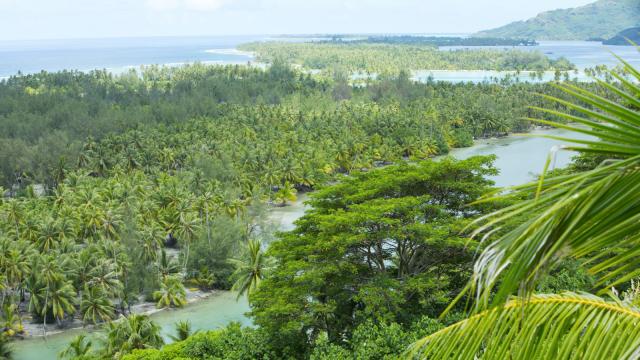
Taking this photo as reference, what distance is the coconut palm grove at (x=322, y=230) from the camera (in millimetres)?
2344

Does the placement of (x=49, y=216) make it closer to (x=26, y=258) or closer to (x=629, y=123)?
(x=26, y=258)

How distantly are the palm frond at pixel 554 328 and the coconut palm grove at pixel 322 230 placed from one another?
11mm

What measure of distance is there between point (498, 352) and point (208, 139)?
80000mm

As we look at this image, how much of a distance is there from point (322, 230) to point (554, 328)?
74.9 feet

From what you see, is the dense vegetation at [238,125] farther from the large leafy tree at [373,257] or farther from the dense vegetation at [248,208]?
the large leafy tree at [373,257]

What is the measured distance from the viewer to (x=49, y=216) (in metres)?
49.4

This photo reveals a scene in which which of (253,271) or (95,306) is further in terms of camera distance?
(95,306)

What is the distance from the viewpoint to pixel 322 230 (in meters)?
25.8

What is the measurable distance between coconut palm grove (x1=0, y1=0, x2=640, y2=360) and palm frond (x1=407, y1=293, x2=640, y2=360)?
0.04 ft

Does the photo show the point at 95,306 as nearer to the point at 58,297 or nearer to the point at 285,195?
the point at 58,297

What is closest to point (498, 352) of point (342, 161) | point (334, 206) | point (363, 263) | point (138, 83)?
point (363, 263)

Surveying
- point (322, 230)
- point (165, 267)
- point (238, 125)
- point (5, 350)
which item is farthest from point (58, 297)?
point (238, 125)

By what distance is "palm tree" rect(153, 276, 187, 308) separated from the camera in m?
43.0

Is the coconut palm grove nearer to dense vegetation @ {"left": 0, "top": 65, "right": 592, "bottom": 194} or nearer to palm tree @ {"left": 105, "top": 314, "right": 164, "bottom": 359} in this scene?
palm tree @ {"left": 105, "top": 314, "right": 164, "bottom": 359}
